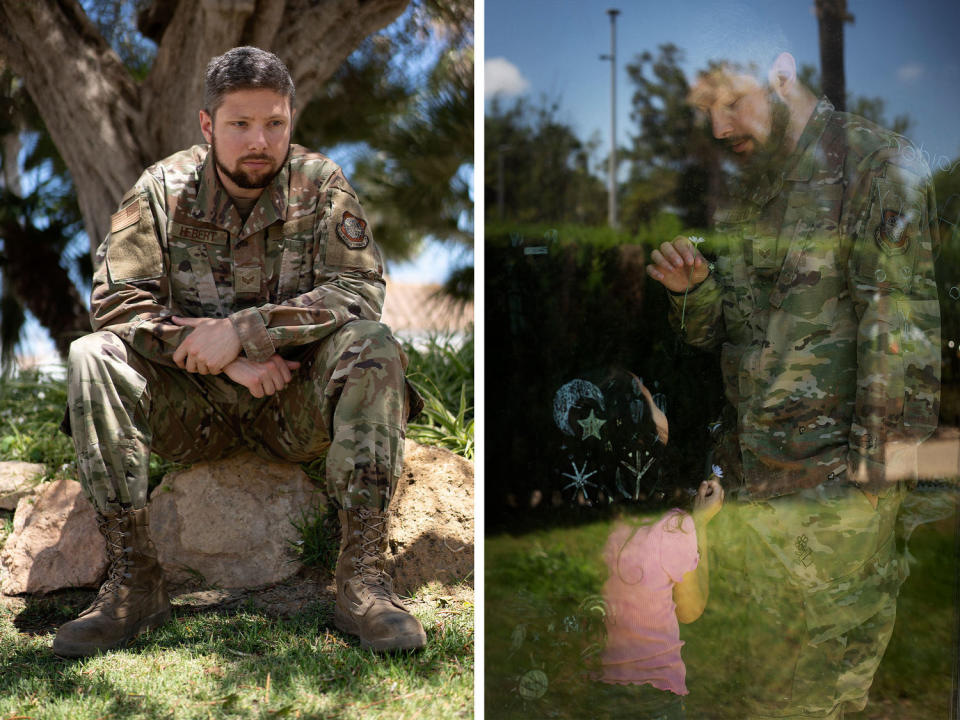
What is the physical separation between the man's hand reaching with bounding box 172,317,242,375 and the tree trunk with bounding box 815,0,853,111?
59.9 inches

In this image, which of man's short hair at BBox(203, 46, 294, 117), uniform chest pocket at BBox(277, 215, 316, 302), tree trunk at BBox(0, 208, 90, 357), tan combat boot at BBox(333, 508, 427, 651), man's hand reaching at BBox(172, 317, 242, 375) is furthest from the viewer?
tree trunk at BBox(0, 208, 90, 357)

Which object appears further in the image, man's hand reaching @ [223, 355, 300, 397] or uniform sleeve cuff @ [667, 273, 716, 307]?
man's hand reaching @ [223, 355, 300, 397]

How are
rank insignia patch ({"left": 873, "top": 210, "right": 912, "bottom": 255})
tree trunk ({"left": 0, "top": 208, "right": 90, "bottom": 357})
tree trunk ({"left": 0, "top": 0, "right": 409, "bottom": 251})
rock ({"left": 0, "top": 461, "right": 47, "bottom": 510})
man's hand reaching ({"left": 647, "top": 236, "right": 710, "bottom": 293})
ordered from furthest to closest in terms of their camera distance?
tree trunk ({"left": 0, "top": 208, "right": 90, "bottom": 357}), tree trunk ({"left": 0, "top": 0, "right": 409, "bottom": 251}), rock ({"left": 0, "top": 461, "right": 47, "bottom": 510}), man's hand reaching ({"left": 647, "top": 236, "right": 710, "bottom": 293}), rank insignia patch ({"left": 873, "top": 210, "right": 912, "bottom": 255})

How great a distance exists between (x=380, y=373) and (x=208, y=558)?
90 centimetres

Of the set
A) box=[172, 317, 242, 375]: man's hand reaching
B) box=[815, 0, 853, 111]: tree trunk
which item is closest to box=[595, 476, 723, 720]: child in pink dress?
box=[815, 0, 853, 111]: tree trunk

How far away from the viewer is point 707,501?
1987 millimetres

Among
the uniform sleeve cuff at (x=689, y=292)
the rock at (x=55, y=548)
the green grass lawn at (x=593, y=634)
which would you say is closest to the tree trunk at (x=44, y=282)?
the rock at (x=55, y=548)

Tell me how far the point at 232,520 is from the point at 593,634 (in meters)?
1.16

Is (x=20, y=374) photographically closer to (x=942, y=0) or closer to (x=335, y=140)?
(x=335, y=140)

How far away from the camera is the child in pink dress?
200 centimetres

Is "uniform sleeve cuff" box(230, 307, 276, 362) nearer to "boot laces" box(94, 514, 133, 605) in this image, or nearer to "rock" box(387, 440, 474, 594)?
"boot laces" box(94, 514, 133, 605)

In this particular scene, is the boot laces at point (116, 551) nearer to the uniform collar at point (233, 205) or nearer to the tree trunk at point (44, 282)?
the uniform collar at point (233, 205)

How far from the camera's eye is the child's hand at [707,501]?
1982mm

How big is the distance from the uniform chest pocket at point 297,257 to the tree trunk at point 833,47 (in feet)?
4.53
